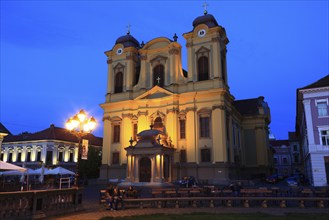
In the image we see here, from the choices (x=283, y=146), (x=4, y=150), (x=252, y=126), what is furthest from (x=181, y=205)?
(x=283, y=146)

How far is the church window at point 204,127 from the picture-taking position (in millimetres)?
38281

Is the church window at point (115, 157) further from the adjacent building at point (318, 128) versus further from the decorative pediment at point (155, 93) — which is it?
the adjacent building at point (318, 128)

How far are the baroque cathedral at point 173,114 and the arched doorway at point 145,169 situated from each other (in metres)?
0.12

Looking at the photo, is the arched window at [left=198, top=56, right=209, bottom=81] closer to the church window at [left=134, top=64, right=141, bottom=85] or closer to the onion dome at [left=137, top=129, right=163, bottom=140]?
the onion dome at [left=137, top=129, right=163, bottom=140]

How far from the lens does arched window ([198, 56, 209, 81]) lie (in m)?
40.5

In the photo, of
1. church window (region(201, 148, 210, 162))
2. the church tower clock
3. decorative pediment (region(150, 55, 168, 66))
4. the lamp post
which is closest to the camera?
the lamp post

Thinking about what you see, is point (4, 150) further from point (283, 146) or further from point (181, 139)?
point (283, 146)

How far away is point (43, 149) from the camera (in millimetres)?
62031

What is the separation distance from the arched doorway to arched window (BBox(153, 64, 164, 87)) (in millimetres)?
11733

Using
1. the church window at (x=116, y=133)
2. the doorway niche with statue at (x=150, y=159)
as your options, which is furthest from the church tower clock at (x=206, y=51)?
the church window at (x=116, y=133)

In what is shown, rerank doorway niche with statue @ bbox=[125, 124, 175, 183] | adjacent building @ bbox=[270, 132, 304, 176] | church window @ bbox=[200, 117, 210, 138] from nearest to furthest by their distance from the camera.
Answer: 1. doorway niche with statue @ bbox=[125, 124, 175, 183]
2. church window @ bbox=[200, 117, 210, 138]
3. adjacent building @ bbox=[270, 132, 304, 176]

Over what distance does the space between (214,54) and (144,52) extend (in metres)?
10.8

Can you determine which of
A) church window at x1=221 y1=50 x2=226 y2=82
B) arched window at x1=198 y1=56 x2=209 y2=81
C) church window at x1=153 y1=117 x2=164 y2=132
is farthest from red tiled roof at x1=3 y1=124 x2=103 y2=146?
church window at x1=221 y1=50 x2=226 y2=82

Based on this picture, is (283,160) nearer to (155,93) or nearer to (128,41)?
(155,93)
